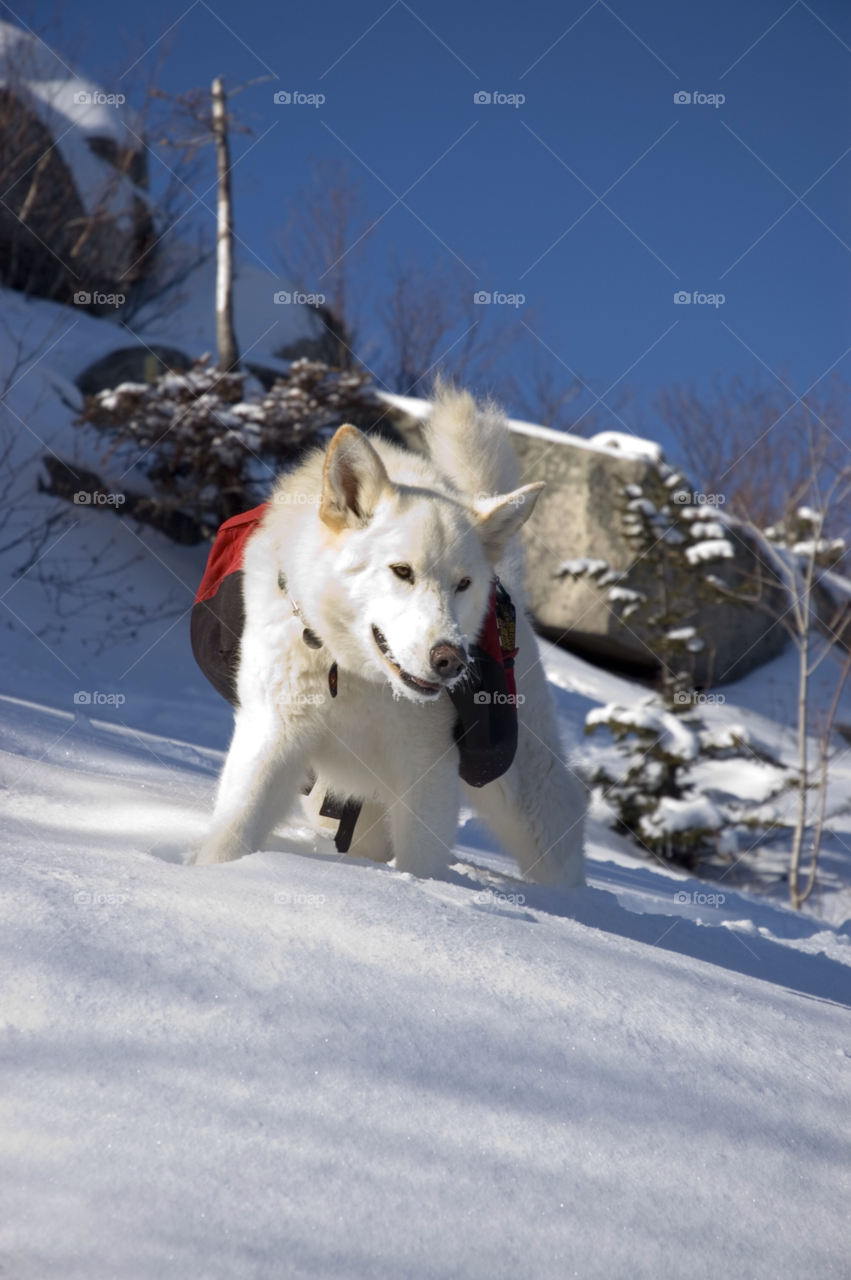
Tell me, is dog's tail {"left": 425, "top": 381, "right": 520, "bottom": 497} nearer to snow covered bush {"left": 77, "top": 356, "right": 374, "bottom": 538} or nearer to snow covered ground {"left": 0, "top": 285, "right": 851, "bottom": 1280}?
snow covered ground {"left": 0, "top": 285, "right": 851, "bottom": 1280}

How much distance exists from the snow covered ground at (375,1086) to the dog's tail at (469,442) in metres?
1.48

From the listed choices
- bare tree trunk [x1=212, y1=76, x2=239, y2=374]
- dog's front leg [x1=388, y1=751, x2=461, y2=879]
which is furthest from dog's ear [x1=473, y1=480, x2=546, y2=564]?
bare tree trunk [x1=212, y1=76, x2=239, y2=374]

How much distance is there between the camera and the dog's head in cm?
236

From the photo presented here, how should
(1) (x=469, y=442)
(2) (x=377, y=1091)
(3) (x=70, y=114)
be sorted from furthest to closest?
(3) (x=70, y=114) < (1) (x=469, y=442) < (2) (x=377, y=1091)

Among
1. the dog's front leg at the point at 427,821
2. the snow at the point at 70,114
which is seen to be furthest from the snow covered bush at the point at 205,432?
the dog's front leg at the point at 427,821

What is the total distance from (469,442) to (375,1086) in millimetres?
2262

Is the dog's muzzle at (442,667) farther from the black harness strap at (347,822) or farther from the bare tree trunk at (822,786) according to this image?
the bare tree trunk at (822,786)

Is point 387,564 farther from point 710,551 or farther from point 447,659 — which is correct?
point 710,551

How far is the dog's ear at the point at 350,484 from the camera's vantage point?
8.05ft

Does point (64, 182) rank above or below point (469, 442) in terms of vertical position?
above

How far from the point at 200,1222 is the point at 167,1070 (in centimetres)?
24

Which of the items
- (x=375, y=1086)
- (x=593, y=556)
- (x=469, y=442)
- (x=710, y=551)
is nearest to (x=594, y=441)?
(x=593, y=556)

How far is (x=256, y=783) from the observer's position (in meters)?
2.48

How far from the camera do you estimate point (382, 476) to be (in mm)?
2508
